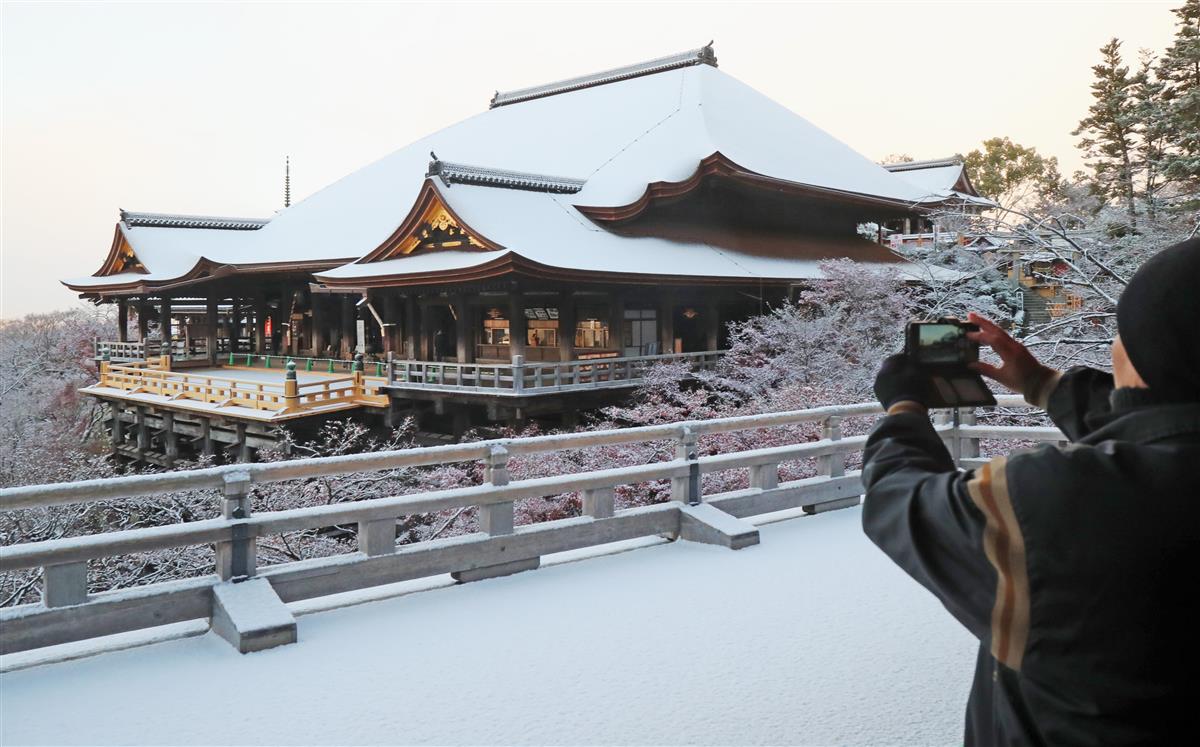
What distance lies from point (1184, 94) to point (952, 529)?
30052mm

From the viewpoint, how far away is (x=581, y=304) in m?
20.5

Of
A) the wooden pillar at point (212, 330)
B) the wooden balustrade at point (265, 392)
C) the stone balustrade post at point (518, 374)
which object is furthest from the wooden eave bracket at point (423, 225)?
the wooden pillar at point (212, 330)

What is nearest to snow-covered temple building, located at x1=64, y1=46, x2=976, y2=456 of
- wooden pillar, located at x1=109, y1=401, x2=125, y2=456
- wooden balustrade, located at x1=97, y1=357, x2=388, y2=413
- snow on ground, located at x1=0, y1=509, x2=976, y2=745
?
wooden balustrade, located at x1=97, y1=357, x2=388, y2=413

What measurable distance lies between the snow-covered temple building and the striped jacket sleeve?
1511 cm

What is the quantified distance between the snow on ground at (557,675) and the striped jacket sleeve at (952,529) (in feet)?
6.25

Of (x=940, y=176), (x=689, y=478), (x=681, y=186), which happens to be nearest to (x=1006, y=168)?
(x=940, y=176)

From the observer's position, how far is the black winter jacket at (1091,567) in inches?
49.3

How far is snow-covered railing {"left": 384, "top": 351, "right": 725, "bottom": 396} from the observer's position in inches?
662

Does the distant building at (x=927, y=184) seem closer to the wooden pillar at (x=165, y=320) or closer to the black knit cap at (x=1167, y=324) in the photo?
the wooden pillar at (x=165, y=320)

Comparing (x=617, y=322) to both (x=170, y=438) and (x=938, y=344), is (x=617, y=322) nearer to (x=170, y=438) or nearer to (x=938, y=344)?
(x=170, y=438)

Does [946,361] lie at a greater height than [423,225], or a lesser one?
lesser

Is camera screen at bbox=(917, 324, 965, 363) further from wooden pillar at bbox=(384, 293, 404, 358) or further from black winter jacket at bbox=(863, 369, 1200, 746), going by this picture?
wooden pillar at bbox=(384, 293, 404, 358)

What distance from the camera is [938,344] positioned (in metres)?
1.75

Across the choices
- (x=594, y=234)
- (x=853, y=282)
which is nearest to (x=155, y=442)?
(x=594, y=234)
